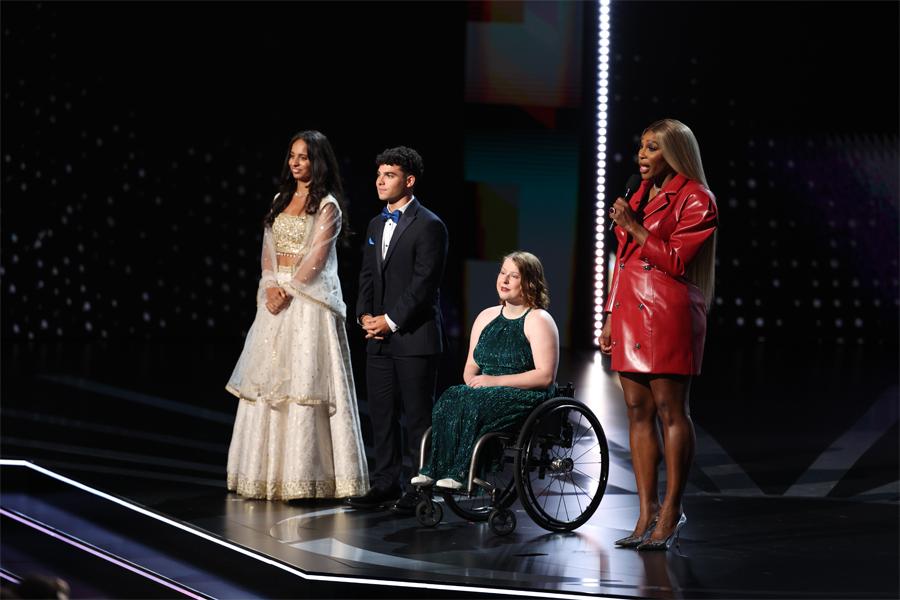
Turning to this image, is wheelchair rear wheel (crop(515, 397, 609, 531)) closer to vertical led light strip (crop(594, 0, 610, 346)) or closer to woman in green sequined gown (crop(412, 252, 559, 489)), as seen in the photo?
woman in green sequined gown (crop(412, 252, 559, 489))

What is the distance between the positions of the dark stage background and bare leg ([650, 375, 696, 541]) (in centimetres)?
647

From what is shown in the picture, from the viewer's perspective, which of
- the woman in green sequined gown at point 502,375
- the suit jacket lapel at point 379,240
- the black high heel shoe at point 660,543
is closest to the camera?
the black high heel shoe at point 660,543

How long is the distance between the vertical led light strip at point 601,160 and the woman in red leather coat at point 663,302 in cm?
718

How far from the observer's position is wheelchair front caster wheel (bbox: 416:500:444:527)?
402 centimetres

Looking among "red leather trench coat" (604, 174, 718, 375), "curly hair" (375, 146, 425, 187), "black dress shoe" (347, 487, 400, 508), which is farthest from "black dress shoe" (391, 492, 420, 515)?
"curly hair" (375, 146, 425, 187)

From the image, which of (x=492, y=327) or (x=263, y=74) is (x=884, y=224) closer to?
(x=263, y=74)

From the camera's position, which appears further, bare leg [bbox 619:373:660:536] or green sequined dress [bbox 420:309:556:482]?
green sequined dress [bbox 420:309:556:482]

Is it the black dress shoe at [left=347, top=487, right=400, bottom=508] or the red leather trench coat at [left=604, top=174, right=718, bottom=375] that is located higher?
A: the red leather trench coat at [left=604, top=174, right=718, bottom=375]

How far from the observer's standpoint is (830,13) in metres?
11.8

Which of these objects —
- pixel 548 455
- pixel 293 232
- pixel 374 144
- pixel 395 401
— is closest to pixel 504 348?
pixel 548 455

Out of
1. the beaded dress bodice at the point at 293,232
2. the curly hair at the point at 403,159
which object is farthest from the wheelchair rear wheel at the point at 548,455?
the beaded dress bodice at the point at 293,232

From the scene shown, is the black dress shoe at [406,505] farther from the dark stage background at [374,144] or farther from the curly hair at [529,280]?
the dark stage background at [374,144]

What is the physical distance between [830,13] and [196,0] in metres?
5.99

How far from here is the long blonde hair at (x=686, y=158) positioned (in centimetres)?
364
